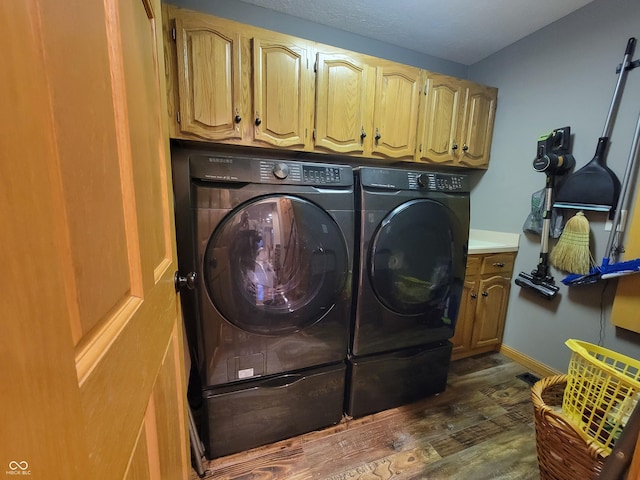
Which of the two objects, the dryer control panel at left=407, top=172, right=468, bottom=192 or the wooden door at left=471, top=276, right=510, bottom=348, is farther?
the wooden door at left=471, top=276, right=510, bottom=348

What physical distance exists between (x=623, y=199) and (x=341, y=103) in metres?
1.67

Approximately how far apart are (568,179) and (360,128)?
1.34 meters

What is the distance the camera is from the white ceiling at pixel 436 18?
163cm

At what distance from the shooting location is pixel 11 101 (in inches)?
7.3

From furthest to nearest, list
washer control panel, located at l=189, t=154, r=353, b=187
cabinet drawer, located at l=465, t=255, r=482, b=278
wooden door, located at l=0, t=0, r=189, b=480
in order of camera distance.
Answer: cabinet drawer, located at l=465, t=255, r=482, b=278 → washer control panel, located at l=189, t=154, r=353, b=187 → wooden door, located at l=0, t=0, r=189, b=480

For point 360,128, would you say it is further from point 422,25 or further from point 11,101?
point 11,101

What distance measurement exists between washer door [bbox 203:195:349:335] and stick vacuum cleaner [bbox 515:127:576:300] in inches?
58.8

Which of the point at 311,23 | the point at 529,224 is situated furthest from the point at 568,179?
the point at 311,23

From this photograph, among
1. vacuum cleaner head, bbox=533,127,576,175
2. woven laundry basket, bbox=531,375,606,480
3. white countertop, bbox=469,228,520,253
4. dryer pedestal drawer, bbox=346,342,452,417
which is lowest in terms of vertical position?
dryer pedestal drawer, bbox=346,342,452,417

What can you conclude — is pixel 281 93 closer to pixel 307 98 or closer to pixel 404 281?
pixel 307 98

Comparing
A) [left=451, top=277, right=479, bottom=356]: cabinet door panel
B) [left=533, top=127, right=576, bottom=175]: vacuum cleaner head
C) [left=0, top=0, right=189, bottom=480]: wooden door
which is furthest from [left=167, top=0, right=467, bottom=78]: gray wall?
[left=451, top=277, right=479, bottom=356]: cabinet door panel

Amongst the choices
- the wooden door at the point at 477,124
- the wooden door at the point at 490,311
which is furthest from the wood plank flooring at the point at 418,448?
the wooden door at the point at 477,124

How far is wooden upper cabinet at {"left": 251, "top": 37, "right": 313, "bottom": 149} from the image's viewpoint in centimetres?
149

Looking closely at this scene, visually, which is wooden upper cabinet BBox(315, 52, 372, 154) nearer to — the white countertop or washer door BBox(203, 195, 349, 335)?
washer door BBox(203, 195, 349, 335)
